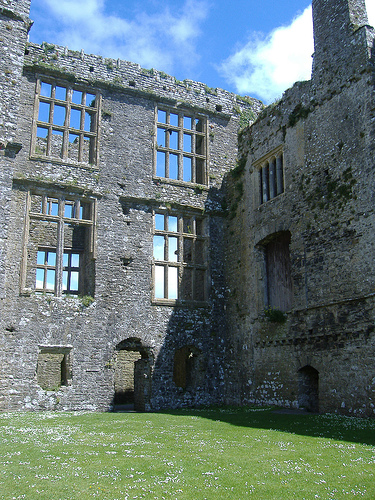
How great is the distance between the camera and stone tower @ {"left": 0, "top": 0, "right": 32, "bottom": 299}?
50.7ft

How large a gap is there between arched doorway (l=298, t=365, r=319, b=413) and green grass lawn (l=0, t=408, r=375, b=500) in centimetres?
234

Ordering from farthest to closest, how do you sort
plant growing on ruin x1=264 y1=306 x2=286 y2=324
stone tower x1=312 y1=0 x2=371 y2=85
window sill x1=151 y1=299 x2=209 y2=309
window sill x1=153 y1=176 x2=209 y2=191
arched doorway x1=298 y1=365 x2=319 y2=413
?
window sill x1=153 y1=176 x2=209 y2=191, window sill x1=151 y1=299 x2=209 y2=309, plant growing on ruin x1=264 y1=306 x2=286 y2=324, arched doorway x1=298 y1=365 x2=319 y2=413, stone tower x1=312 y1=0 x2=371 y2=85

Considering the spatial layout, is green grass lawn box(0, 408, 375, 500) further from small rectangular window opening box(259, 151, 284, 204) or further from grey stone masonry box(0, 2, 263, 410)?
small rectangular window opening box(259, 151, 284, 204)

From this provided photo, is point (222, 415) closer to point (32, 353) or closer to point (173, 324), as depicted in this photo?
point (173, 324)

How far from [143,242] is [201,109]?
21.2ft

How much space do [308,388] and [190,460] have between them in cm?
799

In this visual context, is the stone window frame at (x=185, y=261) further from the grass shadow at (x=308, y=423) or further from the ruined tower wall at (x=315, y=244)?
the grass shadow at (x=308, y=423)

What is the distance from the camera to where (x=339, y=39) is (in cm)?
1475

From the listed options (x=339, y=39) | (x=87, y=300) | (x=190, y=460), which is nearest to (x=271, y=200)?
(x=339, y=39)

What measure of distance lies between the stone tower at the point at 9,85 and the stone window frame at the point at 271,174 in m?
8.35

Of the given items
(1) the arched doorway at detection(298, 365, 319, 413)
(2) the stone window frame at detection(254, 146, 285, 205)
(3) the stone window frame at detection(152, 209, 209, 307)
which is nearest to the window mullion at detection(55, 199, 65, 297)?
(3) the stone window frame at detection(152, 209, 209, 307)

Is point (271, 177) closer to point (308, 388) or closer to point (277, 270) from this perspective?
point (277, 270)

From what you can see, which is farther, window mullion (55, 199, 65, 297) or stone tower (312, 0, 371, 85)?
window mullion (55, 199, 65, 297)

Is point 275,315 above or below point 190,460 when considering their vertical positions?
above
